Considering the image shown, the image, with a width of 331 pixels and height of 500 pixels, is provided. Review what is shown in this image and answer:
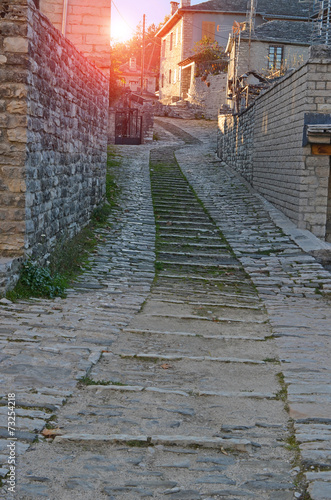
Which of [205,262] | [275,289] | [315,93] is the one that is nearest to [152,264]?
[205,262]

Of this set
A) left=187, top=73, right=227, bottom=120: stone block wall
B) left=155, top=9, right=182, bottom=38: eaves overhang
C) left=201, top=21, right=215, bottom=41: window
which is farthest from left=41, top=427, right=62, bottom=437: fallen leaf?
left=155, top=9, right=182, bottom=38: eaves overhang

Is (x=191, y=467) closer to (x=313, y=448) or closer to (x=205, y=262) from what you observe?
(x=313, y=448)

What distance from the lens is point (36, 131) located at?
6180mm

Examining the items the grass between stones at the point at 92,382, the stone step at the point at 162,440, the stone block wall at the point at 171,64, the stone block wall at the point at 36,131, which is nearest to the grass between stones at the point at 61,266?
the stone block wall at the point at 36,131

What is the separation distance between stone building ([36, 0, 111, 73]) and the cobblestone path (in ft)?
16.3

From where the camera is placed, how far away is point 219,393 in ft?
12.3

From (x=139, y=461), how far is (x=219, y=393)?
1092 mm

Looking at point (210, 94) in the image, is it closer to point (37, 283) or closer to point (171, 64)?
point (171, 64)

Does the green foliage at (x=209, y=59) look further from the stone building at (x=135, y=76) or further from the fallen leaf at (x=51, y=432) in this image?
the fallen leaf at (x=51, y=432)

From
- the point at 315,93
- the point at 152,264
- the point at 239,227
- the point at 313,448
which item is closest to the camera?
the point at 313,448

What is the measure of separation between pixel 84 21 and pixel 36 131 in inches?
244

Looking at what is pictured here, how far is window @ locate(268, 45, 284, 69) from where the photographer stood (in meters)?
34.1

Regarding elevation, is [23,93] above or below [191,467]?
above

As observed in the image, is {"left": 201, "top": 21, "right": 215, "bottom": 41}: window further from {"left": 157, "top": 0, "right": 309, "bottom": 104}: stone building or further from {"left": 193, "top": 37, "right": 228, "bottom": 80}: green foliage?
{"left": 193, "top": 37, "right": 228, "bottom": 80}: green foliage
